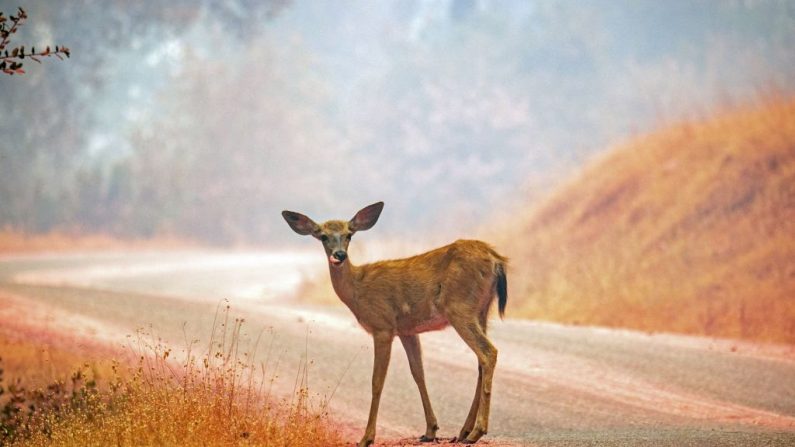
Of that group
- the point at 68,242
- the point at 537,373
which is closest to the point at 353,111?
the point at 68,242

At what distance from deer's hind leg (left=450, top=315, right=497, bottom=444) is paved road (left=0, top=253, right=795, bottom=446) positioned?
0.66 metres

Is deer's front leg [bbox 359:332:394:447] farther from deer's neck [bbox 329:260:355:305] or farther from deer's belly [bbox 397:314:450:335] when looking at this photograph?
deer's neck [bbox 329:260:355:305]

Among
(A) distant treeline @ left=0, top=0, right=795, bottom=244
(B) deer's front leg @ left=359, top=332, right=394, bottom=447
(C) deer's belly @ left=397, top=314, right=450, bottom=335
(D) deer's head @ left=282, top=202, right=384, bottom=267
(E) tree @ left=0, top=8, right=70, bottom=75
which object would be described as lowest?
(B) deer's front leg @ left=359, top=332, right=394, bottom=447

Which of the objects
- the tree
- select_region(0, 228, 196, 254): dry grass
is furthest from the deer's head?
select_region(0, 228, 196, 254): dry grass

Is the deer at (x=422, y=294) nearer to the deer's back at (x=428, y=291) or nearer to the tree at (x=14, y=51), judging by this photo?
the deer's back at (x=428, y=291)

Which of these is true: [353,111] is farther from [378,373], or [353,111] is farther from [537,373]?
[378,373]

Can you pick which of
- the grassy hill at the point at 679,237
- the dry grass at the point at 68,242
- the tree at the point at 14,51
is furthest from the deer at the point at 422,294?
the dry grass at the point at 68,242

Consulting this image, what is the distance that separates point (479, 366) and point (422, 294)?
726 millimetres

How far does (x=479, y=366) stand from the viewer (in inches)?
328

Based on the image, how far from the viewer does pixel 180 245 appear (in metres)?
44.7

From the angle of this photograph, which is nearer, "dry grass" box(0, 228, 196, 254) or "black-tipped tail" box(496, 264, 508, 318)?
"black-tipped tail" box(496, 264, 508, 318)

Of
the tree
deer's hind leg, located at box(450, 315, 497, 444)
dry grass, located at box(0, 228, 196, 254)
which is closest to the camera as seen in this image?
the tree

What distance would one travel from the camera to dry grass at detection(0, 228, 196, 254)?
3588 cm

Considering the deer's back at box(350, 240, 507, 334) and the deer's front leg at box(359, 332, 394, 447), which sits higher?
the deer's back at box(350, 240, 507, 334)
